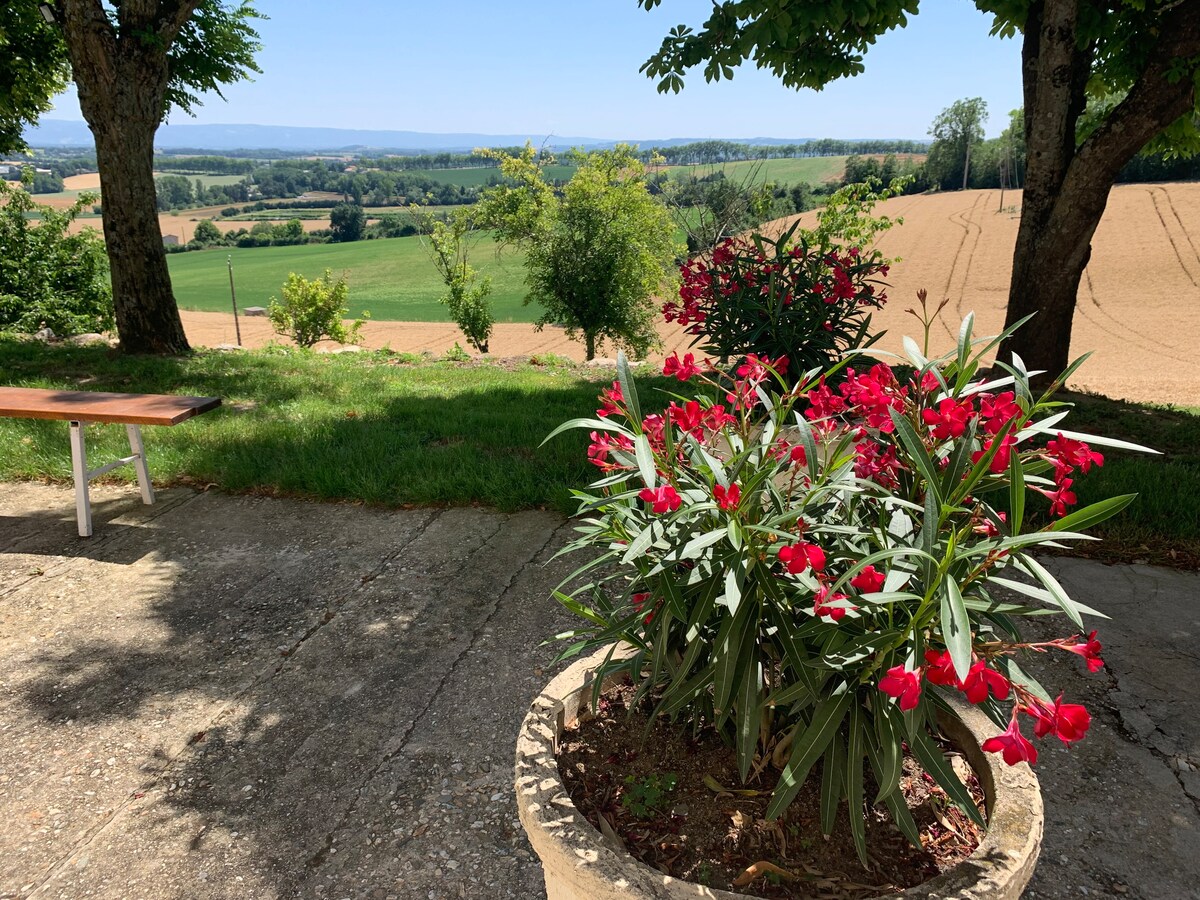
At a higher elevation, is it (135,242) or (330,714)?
(135,242)

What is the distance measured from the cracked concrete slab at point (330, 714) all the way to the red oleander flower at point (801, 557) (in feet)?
4.65

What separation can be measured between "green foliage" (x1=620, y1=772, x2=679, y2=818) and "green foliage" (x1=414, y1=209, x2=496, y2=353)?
112ft

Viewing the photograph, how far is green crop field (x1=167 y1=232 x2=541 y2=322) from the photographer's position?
2379 inches

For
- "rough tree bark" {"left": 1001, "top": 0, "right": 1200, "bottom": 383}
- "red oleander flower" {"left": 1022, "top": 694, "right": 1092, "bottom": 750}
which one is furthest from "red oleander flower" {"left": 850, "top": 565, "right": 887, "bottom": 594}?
"rough tree bark" {"left": 1001, "top": 0, "right": 1200, "bottom": 383}

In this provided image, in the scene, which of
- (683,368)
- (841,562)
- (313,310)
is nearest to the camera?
(841,562)

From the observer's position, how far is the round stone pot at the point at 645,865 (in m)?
1.60

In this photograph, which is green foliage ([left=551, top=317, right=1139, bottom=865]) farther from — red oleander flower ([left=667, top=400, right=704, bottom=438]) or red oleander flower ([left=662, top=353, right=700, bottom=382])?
red oleander flower ([left=662, top=353, right=700, bottom=382])

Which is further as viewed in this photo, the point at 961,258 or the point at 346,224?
the point at 346,224

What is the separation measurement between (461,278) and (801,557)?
36036mm


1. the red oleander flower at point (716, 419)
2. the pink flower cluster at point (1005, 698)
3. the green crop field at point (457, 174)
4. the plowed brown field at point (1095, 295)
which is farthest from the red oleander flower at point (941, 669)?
the green crop field at point (457, 174)

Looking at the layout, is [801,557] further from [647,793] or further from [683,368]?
[683,368]

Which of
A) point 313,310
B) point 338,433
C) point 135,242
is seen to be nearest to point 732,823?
point 338,433

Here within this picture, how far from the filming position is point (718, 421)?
2.04 meters

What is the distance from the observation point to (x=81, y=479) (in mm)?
4723
